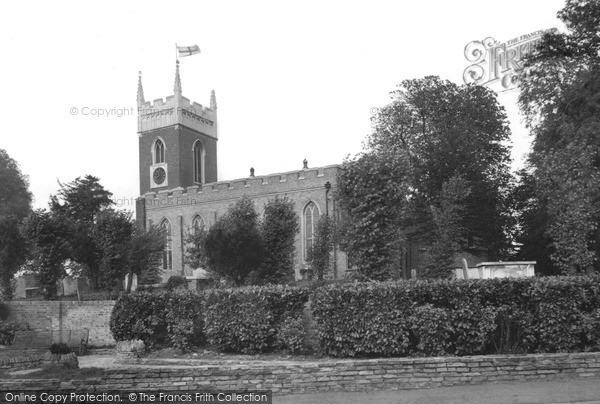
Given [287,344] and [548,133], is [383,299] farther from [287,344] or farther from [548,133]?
[548,133]

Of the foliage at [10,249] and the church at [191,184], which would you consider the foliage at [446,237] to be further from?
the foliage at [10,249]

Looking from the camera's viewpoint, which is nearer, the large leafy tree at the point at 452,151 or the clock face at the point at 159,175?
the large leafy tree at the point at 452,151

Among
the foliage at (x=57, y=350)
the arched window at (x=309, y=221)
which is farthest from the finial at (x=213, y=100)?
the foliage at (x=57, y=350)

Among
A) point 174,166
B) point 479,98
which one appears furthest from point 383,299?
point 174,166

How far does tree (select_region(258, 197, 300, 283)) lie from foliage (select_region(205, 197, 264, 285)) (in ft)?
2.22

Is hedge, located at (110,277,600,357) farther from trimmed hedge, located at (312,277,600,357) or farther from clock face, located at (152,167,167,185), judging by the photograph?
clock face, located at (152,167,167,185)

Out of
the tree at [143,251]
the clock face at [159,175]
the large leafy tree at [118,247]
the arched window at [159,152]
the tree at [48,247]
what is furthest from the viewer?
the arched window at [159,152]

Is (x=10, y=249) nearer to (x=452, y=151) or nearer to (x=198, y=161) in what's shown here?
(x=198, y=161)

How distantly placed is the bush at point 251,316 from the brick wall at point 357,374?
367cm

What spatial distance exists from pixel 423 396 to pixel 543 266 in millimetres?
27691

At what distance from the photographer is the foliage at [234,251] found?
2586 centimetres

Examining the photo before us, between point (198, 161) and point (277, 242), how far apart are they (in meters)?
28.2

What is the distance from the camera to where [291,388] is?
11273mm

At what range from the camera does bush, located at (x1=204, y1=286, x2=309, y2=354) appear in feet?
49.5
